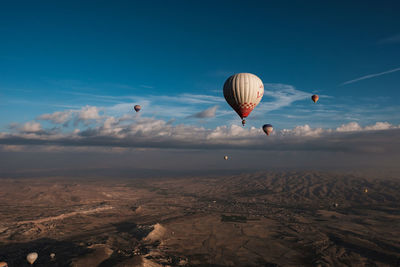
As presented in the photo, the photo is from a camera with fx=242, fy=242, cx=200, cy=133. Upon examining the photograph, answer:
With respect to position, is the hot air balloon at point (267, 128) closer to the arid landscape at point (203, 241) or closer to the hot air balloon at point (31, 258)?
the arid landscape at point (203, 241)

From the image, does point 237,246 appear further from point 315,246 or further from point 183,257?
point 315,246

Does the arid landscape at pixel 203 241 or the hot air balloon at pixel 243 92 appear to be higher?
the hot air balloon at pixel 243 92

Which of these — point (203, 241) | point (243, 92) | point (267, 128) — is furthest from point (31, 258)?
point (267, 128)

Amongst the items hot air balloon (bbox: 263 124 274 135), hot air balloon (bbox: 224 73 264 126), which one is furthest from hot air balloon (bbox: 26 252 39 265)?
hot air balloon (bbox: 263 124 274 135)

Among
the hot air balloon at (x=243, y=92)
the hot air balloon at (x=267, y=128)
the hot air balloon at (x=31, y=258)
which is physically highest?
the hot air balloon at (x=243, y=92)

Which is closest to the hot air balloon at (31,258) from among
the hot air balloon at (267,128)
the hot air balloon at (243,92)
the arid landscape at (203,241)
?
the arid landscape at (203,241)

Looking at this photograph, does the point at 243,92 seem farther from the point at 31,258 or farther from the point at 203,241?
the point at 31,258

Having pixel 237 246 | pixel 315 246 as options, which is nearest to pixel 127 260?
pixel 237 246

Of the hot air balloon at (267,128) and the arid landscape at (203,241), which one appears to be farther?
the hot air balloon at (267,128)

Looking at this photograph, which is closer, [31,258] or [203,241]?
[31,258]
